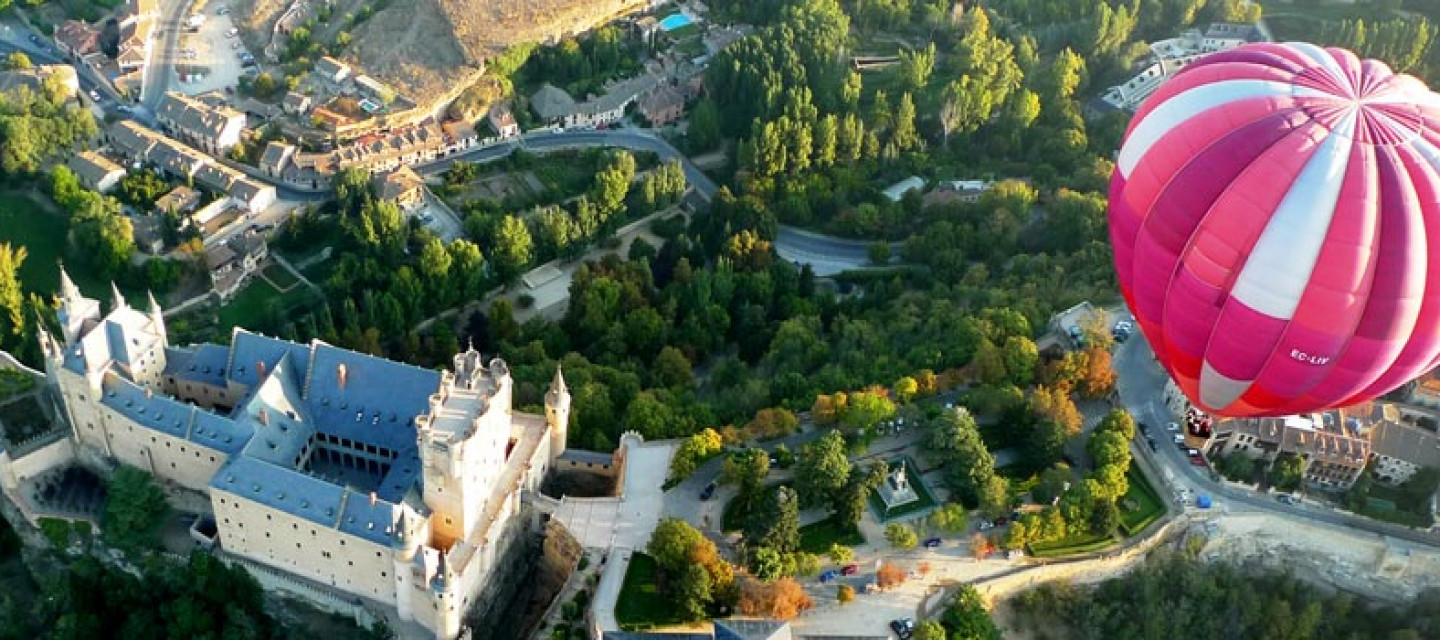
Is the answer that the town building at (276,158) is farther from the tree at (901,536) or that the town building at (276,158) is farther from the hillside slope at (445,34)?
the tree at (901,536)

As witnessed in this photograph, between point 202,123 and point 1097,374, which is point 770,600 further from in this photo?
point 202,123

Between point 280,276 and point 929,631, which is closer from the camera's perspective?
point 929,631

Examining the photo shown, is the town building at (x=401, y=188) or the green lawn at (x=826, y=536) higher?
the green lawn at (x=826, y=536)

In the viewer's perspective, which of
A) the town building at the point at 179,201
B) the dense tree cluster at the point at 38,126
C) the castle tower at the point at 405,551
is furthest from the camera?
the dense tree cluster at the point at 38,126

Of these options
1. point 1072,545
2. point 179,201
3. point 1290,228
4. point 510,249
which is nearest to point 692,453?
point 1072,545

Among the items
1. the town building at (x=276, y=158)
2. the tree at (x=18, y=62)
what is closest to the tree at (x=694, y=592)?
the town building at (x=276, y=158)

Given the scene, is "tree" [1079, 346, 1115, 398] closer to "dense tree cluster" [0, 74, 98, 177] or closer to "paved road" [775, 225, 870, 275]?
"paved road" [775, 225, 870, 275]

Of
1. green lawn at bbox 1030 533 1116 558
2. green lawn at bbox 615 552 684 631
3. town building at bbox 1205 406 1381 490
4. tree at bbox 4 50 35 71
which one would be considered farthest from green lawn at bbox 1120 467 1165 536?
tree at bbox 4 50 35 71

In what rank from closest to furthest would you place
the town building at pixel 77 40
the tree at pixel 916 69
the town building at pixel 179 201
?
the town building at pixel 179 201 → the tree at pixel 916 69 → the town building at pixel 77 40
